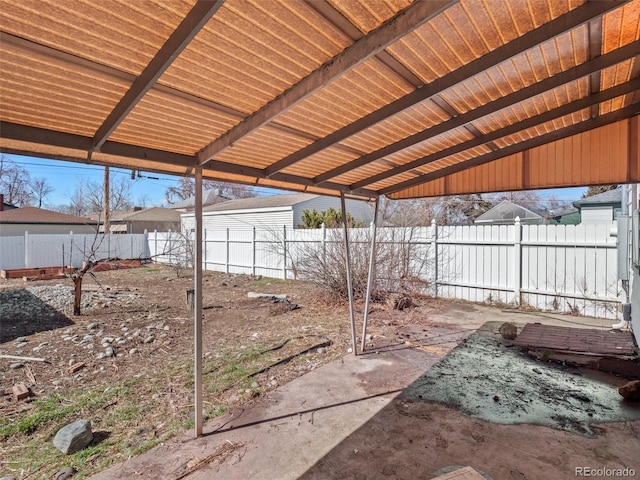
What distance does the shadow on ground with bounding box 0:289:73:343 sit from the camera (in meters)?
5.46

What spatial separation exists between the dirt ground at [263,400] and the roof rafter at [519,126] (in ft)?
7.41

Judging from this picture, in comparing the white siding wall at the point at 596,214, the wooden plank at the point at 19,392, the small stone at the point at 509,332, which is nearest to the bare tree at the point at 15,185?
the wooden plank at the point at 19,392

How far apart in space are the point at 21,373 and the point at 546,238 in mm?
8251

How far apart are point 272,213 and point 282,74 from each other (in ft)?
43.5

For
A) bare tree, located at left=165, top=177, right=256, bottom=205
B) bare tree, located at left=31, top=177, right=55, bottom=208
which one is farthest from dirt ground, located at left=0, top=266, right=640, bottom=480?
bare tree, located at left=31, top=177, right=55, bottom=208

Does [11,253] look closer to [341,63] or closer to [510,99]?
[341,63]

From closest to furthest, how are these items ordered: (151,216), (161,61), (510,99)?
(161,61) < (510,99) < (151,216)

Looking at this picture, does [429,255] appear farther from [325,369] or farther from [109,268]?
[109,268]

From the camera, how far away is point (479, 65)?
2.05 meters

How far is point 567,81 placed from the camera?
2.38 meters

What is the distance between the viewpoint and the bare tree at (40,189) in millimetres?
27750

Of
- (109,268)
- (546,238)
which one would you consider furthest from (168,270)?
(546,238)

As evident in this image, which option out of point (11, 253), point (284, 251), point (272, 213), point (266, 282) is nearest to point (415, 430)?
point (266, 282)

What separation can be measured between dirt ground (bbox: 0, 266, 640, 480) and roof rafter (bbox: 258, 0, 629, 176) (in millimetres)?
2301
